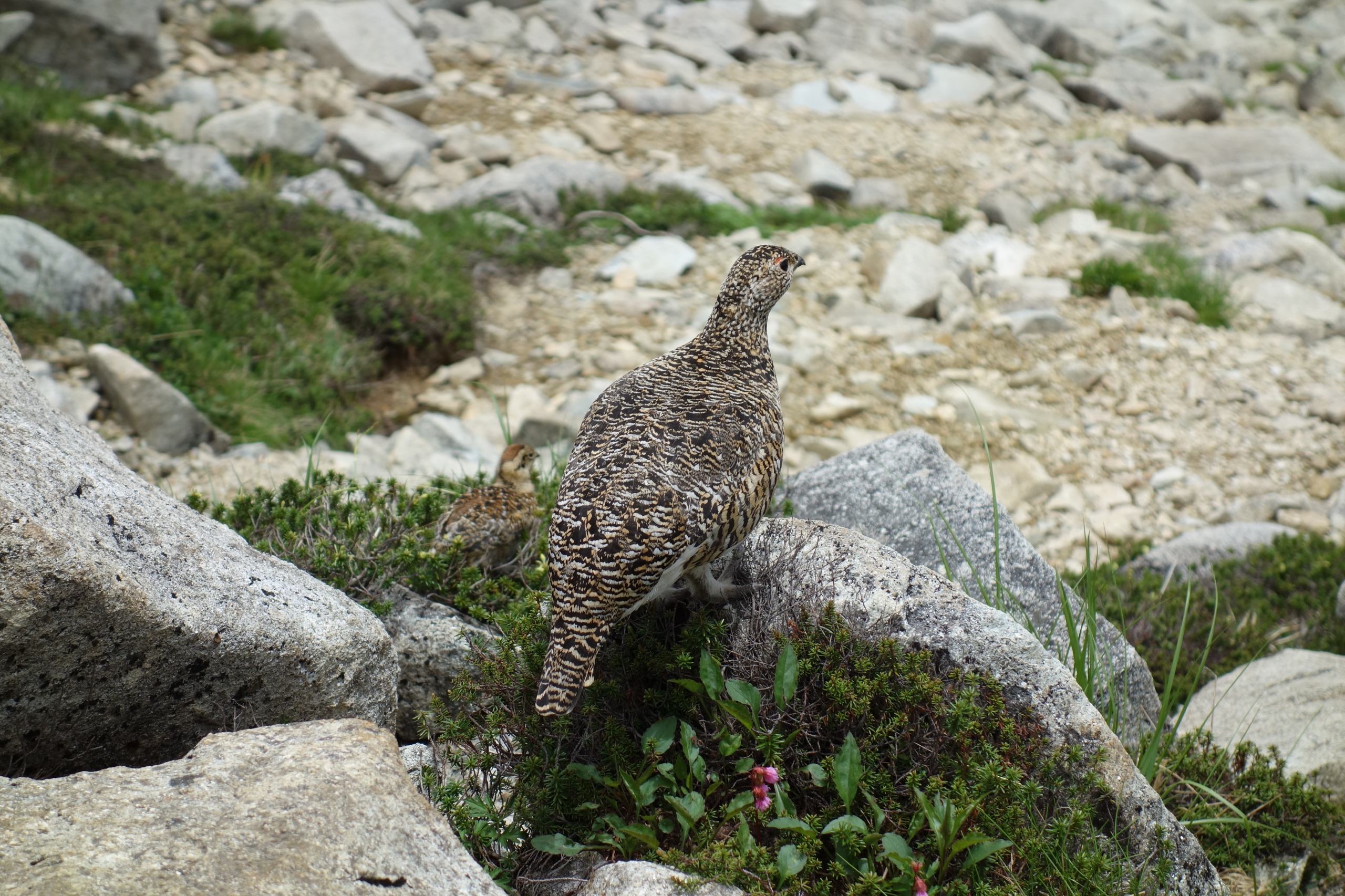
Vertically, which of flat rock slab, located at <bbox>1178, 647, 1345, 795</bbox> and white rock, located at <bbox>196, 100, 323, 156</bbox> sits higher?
flat rock slab, located at <bbox>1178, 647, 1345, 795</bbox>

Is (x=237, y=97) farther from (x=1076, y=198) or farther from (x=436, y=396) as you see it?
(x=1076, y=198)

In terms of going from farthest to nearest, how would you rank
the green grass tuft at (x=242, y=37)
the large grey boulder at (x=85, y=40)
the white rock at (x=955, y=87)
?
the white rock at (x=955, y=87)
the green grass tuft at (x=242, y=37)
the large grey boulder at (x=85, y=40)

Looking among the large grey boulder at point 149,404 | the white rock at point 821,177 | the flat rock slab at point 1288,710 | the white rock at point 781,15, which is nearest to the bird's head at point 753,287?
the flat rock slab at point 1288,710

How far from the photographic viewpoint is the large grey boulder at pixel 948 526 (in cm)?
495

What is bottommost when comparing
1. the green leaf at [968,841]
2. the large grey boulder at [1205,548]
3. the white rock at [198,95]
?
the white rock at [198,95]

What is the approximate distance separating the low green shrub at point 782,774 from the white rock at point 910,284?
21.7 ft

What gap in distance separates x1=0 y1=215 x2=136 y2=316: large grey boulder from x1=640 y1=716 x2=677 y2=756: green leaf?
6061 mm

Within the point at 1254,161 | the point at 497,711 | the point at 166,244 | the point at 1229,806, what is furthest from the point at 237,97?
the point at 1254,161

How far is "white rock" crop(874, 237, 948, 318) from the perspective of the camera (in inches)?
392

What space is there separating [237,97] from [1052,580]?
1115cm

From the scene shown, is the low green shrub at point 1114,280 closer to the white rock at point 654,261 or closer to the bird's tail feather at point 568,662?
the white rock at point 654,261

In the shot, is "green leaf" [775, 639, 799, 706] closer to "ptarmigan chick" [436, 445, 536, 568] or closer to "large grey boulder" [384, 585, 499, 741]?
"large grey boulder" [384, 585, 499, 741]

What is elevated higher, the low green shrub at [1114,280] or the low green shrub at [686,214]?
the low green shrub at [1114,280]

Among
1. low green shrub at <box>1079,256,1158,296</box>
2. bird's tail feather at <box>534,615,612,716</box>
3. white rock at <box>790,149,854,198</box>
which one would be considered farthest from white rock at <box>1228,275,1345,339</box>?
bird's tail feather at <box>534,615,612,716</box>
